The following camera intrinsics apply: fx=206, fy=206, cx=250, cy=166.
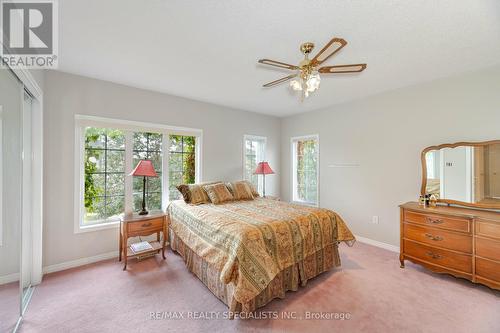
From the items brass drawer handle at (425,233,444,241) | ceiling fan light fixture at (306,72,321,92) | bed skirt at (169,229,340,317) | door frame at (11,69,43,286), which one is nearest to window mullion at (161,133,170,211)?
bed skirt at (169,229,340,317)

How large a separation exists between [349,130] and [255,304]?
3.29m

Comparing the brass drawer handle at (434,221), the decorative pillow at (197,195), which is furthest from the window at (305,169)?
the decorative pillow at (197,195)

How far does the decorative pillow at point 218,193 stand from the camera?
10.5ft

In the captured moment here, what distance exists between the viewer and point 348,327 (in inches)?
67.1

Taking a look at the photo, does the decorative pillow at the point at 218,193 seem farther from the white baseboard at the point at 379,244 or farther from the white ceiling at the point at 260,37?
the white baseboard at the point at 379,244

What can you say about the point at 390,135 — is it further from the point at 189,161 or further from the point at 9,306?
the point at 9,306

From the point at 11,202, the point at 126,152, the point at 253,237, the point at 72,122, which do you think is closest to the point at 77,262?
the point at 11,202

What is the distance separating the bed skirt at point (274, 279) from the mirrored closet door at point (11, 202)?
4.92 ft

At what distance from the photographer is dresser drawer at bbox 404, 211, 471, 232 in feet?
7.37

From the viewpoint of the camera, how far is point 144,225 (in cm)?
274

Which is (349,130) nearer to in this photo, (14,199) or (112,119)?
(112,119)

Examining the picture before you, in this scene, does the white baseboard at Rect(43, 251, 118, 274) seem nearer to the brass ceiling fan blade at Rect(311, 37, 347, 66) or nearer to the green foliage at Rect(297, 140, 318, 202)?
the brass ceiling fan blade at Rect(311, 37, 347, 66)

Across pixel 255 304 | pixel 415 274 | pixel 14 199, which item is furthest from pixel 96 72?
pixel 415 274

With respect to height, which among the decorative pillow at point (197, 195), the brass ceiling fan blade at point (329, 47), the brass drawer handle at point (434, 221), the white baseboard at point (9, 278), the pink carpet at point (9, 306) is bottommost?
the pink carpet at point (9, 306)
